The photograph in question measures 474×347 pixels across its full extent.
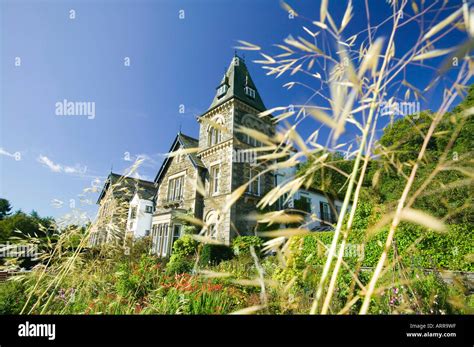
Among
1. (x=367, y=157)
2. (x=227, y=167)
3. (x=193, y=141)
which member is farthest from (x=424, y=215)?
(x=193, y=141)

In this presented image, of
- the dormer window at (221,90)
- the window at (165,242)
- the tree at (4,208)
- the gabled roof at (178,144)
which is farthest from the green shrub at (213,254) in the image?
the tree at (4,208)

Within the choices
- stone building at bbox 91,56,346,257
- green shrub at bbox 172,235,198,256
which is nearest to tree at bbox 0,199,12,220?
stone building at bbox 91,56,346,257

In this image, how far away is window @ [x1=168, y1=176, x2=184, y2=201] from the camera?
58.8ft

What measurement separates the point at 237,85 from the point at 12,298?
17349 mm

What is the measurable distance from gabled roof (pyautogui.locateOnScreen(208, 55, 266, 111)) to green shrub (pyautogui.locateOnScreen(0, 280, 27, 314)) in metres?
14.7

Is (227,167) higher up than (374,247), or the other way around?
(227,167)

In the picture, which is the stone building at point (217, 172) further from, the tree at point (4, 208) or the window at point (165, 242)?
the tree at point (4, 208)

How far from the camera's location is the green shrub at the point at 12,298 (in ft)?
11.5

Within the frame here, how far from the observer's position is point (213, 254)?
1248 centimetres

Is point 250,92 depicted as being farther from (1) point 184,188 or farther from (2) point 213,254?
(2) point 213,254

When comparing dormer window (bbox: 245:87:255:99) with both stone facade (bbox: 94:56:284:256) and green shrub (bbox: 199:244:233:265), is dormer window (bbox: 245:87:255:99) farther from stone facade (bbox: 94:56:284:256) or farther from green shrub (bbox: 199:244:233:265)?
green shrub (bbox: 199:244:233:265)

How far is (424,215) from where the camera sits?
351 mm
